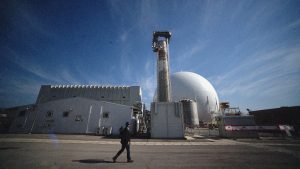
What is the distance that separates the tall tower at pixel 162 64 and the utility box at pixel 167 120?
94.3 inches

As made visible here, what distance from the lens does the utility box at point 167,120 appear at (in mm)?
19847

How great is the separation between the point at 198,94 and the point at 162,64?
2085 centimetres

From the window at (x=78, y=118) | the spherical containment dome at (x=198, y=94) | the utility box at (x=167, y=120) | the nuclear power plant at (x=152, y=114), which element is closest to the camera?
the utility box at (x=167, y=120)

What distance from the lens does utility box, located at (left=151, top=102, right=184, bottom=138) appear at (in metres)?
19.8

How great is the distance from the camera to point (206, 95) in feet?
137

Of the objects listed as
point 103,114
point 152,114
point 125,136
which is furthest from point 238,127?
point 103,114

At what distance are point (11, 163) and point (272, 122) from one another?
37.1m

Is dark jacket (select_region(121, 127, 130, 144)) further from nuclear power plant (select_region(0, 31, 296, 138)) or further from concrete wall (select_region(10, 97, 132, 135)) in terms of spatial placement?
concrete wall (select_region(10, 97, 132, 135))

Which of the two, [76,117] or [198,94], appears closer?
[76,117]

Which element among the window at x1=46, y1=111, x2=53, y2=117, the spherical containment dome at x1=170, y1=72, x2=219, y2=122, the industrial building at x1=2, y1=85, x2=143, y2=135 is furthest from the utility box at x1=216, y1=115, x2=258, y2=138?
the window at x1=46, y1=111, x2=53, y2=117

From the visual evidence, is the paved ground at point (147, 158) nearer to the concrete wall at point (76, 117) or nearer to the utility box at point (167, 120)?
the utility box at point (167, 120)

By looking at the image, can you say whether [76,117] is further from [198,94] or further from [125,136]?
[198,94]

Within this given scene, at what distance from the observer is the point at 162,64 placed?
79.7 ft

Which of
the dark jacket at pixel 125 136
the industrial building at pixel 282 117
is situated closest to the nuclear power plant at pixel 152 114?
the industrial building at pixel 282 117
